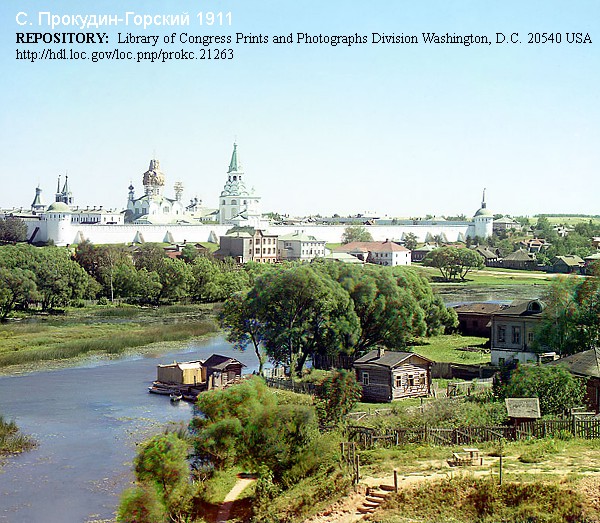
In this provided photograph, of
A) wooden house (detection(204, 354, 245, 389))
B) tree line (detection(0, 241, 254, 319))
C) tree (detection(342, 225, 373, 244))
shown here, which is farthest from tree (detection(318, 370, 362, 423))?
tree (detection(342, 225, 373, 244))

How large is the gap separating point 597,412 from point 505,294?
166 ft

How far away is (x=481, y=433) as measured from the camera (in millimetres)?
20109

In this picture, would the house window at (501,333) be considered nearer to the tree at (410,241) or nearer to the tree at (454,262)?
the tree at (454,262)

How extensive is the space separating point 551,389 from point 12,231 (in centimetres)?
8291

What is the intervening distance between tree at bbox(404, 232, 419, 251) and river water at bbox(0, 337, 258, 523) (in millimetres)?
83904

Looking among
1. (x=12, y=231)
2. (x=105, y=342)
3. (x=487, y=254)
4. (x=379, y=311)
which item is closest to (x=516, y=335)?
(x=379, y=311)

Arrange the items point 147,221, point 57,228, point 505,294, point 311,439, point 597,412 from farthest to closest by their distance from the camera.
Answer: point 147,221
point 57,228
point 505,294
point 597,412
point 311,439

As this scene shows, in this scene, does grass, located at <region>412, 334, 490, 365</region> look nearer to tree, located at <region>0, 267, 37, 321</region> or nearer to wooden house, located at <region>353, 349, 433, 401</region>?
wooden house, located at <region>353, 349, 433, 401</region>

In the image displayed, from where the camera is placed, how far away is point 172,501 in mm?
17891

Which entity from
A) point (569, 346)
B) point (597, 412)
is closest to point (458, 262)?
point (569, 346)

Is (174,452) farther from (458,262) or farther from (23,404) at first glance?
(458,262)

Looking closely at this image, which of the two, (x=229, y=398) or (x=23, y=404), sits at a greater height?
(x=229, y=398)

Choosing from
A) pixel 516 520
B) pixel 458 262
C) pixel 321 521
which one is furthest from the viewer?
pixel 458 262

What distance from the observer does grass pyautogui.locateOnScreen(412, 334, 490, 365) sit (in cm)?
3462
